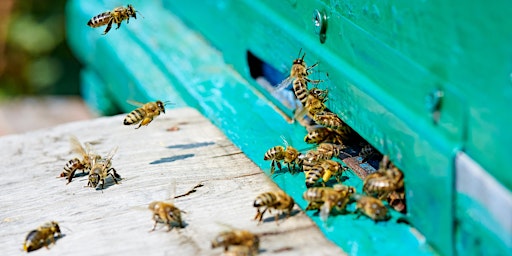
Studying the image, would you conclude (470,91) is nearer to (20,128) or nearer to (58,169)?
(58,169)

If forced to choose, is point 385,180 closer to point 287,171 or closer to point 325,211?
point 325,211

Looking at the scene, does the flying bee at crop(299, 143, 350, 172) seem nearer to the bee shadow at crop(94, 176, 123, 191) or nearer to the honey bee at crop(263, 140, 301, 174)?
the honey bee at crop(263, 140, 301, 174)

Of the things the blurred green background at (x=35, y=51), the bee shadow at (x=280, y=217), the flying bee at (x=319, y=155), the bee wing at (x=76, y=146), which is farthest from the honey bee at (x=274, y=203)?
the blurred green background at (x=35, y=51)

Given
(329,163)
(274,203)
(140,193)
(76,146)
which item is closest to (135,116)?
(76,146)

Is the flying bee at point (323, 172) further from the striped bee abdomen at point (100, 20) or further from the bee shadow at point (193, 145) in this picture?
the striped bee abdomen at point (100, 20)

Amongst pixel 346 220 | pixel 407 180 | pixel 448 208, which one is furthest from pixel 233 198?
pixel 448 208

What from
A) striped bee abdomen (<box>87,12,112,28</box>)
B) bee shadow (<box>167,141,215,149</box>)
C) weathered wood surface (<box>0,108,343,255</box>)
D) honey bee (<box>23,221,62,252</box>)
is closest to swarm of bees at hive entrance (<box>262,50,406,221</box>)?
weathered wood surface (<box>0,108,343,255</box>)
